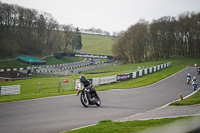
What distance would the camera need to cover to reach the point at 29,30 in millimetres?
94062

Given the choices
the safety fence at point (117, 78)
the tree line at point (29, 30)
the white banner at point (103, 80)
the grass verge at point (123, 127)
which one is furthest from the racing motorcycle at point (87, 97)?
the tree line at point (29, 30)

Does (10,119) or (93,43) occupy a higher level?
(93,43)

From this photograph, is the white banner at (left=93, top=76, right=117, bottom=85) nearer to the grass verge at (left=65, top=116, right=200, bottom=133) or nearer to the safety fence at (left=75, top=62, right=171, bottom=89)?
the safety fence at (left=75, top=62, right=171, bottom=89)

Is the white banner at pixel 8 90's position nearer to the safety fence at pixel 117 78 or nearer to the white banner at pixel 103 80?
the safety fence at pixel 117 78

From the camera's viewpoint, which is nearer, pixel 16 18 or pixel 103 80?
pixel 103 80

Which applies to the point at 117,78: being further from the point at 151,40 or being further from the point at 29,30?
the point at 29,30

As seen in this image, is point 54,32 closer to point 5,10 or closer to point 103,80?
point 5,10

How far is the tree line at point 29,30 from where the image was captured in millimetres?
82438

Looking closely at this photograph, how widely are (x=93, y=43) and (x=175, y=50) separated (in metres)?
109

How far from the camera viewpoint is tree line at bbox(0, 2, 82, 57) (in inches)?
3246

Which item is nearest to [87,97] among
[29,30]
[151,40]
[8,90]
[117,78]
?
[8,90]

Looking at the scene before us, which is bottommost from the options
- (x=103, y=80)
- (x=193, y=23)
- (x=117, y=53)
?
(x=103, y=80)

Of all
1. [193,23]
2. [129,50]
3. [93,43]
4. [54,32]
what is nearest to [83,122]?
[193,23]

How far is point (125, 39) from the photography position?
87.7 meters
